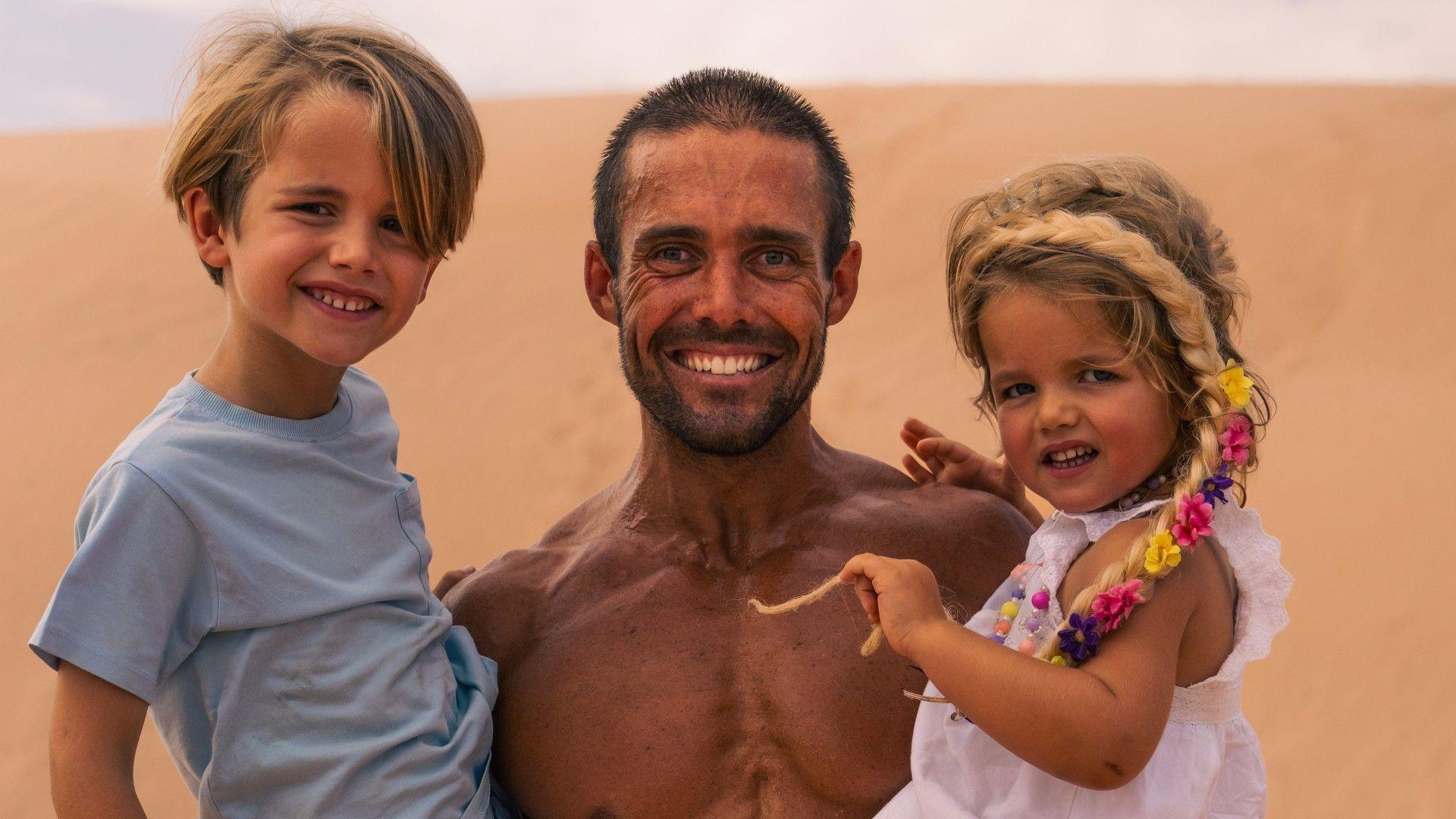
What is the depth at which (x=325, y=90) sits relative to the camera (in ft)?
8.84

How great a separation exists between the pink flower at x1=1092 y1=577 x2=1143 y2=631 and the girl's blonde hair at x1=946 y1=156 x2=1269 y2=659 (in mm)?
28

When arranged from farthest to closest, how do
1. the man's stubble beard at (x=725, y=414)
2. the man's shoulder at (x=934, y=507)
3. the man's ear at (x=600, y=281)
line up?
the man's ear at (x=600, y=281), the man's shoulder at (x=934, y=507), the man's stubble beard at (x=725, y=414)

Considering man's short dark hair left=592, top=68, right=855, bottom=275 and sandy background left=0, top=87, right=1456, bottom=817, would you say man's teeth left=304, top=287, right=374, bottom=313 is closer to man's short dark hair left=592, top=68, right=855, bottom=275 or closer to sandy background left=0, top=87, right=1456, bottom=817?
man's short dark hair left=592, top=68, right=855, bottom=275

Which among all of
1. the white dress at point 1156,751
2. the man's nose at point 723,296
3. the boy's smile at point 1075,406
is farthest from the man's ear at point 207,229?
the white dress at point 1156,751

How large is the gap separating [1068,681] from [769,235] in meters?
1.23

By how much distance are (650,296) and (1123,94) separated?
17.9m

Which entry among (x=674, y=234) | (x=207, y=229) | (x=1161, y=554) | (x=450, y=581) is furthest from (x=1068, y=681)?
(x=207, y=229)

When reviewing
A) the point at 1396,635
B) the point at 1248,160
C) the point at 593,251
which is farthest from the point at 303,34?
the point at 1248,160

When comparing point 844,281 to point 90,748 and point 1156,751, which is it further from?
point 90,748

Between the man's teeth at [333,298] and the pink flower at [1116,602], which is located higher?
the man's teeth at [333,298]

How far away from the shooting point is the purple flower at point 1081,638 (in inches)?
92.4

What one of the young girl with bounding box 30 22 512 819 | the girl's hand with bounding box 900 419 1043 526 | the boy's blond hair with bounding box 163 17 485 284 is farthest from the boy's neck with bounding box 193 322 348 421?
the girl's hand with bounding box 900 419 1043 526

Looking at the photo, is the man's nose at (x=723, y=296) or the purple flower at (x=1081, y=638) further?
the man's nose at (x=723, y=296)

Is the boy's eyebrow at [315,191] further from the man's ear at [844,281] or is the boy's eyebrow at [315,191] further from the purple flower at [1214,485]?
the purple flower at [1214,485]
